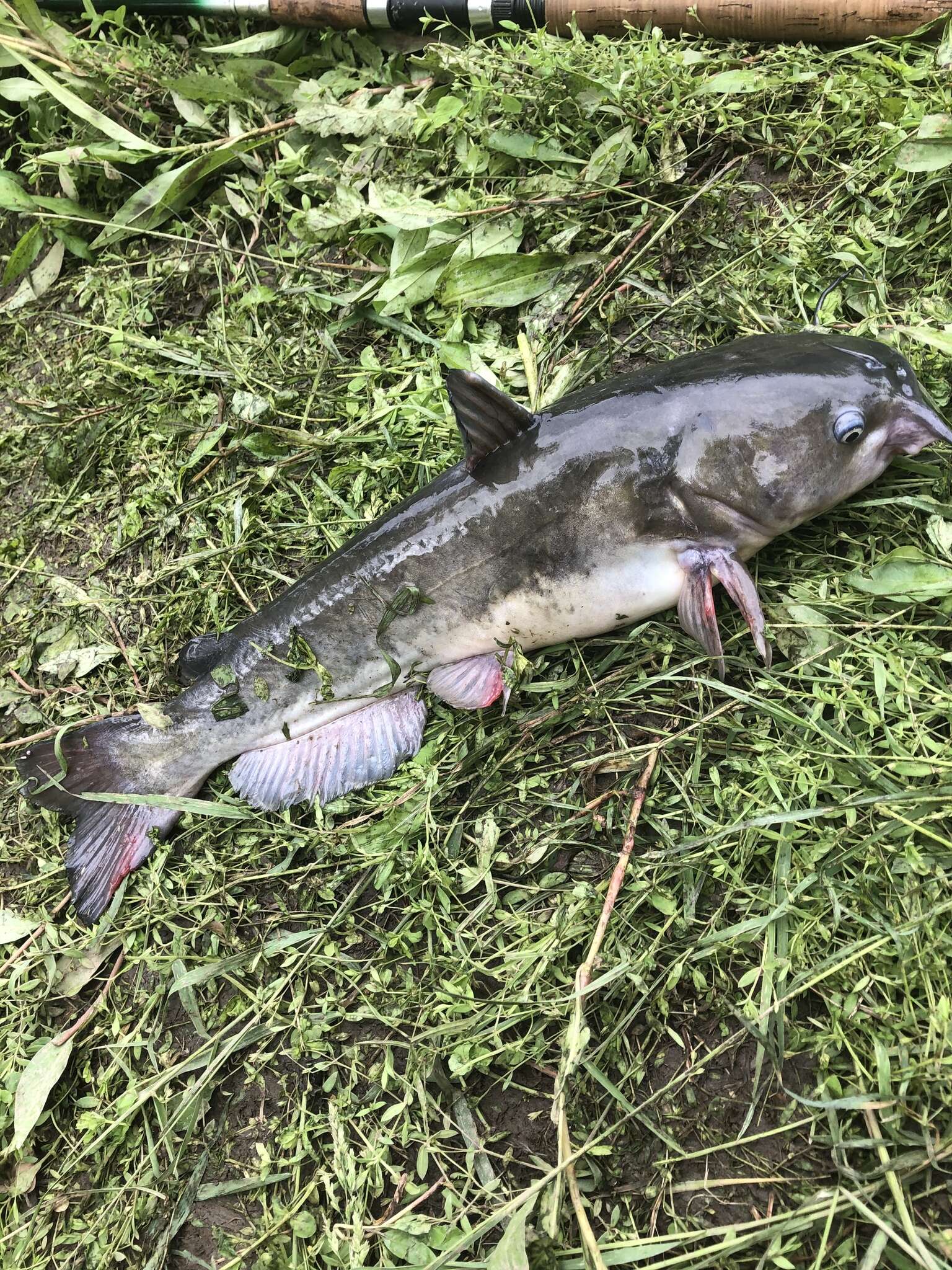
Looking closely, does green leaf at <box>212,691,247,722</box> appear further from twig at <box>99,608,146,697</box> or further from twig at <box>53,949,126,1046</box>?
twig at <box>53,949,126,1046</box>

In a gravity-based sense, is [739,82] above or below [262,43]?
below

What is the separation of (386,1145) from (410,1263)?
291mm

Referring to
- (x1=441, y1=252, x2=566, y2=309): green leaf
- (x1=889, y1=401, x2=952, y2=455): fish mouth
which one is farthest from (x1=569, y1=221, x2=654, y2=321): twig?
(x1=889, y1=401, x2=952, y2=455): fish mouth

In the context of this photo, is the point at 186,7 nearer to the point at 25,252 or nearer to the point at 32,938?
the point at 25,252

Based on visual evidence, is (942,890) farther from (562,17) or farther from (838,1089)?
(562,17)

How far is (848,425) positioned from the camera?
2.31 m

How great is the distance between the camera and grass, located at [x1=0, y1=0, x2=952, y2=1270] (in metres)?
2.26

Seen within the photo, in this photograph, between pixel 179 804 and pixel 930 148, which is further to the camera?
pixel 179 804

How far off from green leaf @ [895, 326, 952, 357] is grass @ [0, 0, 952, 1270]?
0.02 metres

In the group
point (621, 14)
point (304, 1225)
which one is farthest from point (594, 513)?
point (304, 1225)

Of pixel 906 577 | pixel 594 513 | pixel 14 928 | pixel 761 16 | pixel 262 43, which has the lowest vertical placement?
pixel 14 928

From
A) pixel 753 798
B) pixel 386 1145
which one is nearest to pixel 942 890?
pixel 753 798

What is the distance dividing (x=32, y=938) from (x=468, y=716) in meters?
1.83

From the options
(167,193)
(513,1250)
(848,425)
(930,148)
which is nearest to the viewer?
(513,1250)
